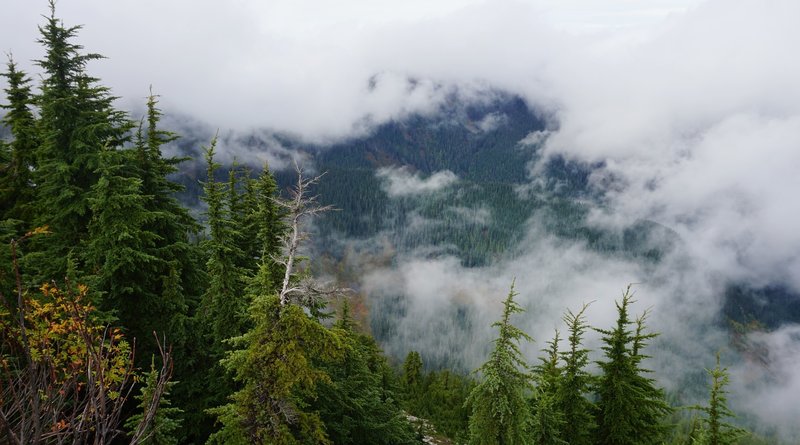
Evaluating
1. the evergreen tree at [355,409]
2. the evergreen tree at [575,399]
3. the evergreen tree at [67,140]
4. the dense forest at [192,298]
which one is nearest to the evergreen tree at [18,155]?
the dense forest at [192,298]

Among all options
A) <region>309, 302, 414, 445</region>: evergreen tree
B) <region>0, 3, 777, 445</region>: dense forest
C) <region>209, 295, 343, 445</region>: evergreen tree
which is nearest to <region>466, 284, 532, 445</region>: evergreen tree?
<region>0, 3, 777, 445</region>: dense forest

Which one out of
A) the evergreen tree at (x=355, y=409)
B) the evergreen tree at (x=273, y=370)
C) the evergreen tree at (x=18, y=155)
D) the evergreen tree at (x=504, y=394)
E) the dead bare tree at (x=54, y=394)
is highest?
the evergreen tree at (x=18, y=155)

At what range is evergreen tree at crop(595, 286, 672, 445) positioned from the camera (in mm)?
20609

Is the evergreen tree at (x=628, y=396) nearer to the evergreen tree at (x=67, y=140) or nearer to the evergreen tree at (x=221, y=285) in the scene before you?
the evergreen tree at (x=221, y=285)

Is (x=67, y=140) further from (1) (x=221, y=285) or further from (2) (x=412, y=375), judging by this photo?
(2) (x=412, y=375)

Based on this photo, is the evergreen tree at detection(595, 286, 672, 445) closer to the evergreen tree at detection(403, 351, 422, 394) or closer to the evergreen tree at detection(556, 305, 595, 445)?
the evergreen tree at detection(556, 305, 595, 445)

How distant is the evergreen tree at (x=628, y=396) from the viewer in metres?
20.6

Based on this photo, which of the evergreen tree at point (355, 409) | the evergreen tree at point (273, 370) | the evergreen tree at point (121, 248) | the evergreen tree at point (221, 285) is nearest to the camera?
the evergreen tree at point (273, 370)

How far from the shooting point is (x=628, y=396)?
68.1ft

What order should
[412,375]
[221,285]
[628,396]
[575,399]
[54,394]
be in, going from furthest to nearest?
[412,375] → [575,399] → [628,396] → [221,285] → [54,394]

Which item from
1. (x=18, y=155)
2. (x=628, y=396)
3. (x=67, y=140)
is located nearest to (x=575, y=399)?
(x=628, y=396)

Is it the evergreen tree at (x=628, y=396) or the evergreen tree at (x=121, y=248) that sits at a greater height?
the evergreen tree at (x=121, y=248)

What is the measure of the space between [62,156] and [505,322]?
72.7 ft

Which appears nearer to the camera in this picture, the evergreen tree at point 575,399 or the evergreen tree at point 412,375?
the evergreen tree at point 575,399
